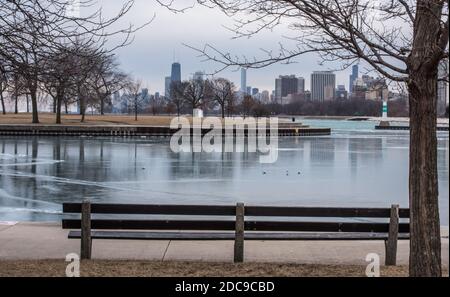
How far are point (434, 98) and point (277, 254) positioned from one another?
377cm

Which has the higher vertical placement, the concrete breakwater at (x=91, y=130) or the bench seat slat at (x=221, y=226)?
the concrete breakwater at (x=91, y=130)

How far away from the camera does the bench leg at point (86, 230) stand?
7992 millimetres

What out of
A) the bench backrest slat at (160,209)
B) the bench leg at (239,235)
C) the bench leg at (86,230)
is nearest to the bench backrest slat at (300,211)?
the bench leg at (239,235)

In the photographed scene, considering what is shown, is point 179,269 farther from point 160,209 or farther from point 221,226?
point 221,226

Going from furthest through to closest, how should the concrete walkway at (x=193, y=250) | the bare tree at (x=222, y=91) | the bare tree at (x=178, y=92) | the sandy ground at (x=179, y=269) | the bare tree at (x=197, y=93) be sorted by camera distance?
the bare tree at (x=178, y=92), the bare tree at (x=222, y=91), the bare tree at (x=197, y=93), the concrete walkway at (x=193, y=250), the sandy ground at (x=179, y=269)

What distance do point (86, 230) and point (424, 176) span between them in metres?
4.57

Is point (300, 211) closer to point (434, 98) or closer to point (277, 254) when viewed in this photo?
point (277, 254)

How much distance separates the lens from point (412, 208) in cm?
620

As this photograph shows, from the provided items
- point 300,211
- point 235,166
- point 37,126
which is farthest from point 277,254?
point 37,126

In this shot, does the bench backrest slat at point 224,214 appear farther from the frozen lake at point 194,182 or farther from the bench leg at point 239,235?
the frozen lake at point 194,182

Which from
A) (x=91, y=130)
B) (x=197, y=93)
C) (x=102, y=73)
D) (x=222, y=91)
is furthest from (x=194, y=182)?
(x=197, y=93)

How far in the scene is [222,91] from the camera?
12675 centimetres

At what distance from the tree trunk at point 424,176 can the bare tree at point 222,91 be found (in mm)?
115118

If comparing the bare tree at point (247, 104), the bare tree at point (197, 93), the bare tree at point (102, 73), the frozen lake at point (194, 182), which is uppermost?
the bare tree at point (197, 93)
